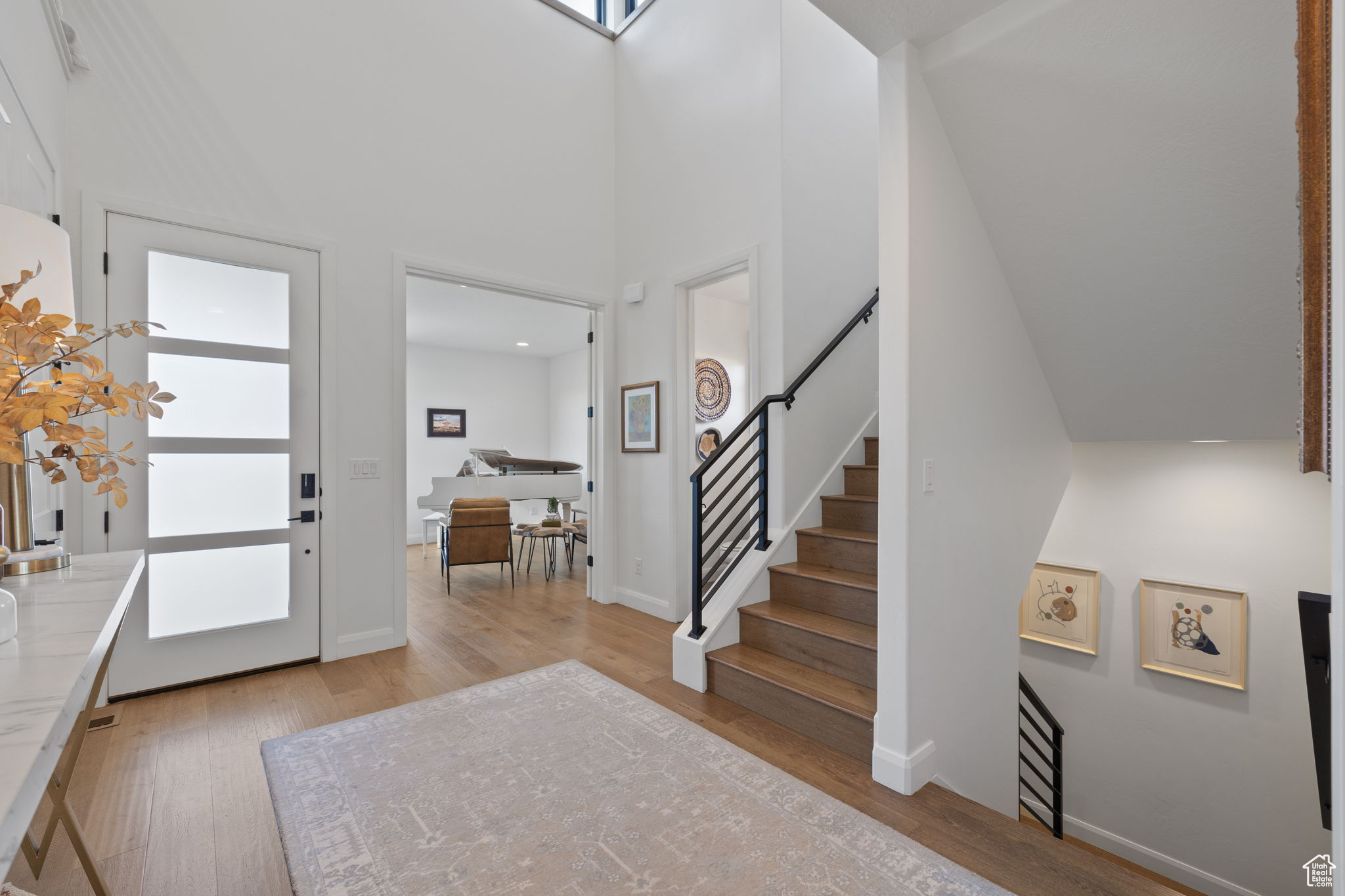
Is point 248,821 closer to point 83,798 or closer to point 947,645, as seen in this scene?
point 83,798

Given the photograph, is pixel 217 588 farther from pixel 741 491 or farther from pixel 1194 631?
pixel 1194 631

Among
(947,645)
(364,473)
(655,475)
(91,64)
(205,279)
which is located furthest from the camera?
(655,475)

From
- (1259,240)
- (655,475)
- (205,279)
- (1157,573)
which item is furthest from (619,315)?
(1157,573)

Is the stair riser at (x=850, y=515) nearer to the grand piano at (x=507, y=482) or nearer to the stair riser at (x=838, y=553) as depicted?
the stair riser at (x=838, y=553)

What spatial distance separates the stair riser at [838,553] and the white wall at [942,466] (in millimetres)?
608

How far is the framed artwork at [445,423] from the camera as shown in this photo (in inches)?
333

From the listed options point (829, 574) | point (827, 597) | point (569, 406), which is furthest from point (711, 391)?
point (569, 406)

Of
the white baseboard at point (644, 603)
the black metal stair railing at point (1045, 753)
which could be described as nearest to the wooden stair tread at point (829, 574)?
the white baseboard at point (644, 603)

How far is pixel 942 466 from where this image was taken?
89.4 inches

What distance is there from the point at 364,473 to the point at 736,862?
9.35ft

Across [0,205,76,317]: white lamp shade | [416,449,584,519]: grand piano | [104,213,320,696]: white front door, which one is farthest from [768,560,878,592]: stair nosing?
[416,449,584,519]: grand piano

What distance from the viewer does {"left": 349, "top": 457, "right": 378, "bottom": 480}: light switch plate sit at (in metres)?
3.50

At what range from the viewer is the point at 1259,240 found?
1971 mm

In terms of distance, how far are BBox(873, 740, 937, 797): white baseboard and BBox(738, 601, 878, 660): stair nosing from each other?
39 cm
